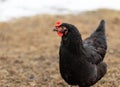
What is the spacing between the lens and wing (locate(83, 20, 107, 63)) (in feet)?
28.4

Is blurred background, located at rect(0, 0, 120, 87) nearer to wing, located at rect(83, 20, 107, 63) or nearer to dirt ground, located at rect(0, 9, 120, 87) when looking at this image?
dirt ground, located at rect(0, 9, 120, 87)

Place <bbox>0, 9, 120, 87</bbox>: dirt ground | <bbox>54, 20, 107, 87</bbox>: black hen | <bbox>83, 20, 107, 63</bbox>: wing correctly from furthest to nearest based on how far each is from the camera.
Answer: <bbox>0, 9, 120, 87</bbox>: dirt ground, <bbox>83, 20, 107, 63</bbox>: wing, <bbox>54, 20, 107, 87</bbox>: black hen

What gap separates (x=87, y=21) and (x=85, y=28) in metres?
1.18

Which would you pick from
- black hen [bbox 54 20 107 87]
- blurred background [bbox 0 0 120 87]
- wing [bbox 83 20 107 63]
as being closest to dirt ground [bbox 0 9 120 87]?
blurred background [bbox 0 0 120 87]

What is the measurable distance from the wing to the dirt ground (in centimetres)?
94

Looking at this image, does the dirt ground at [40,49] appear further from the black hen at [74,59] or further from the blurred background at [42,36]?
the black hen at [74,59]

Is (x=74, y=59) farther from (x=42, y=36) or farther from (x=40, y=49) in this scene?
(x=42, y=36)

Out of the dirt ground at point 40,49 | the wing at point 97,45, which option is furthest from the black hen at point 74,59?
the dirt ground at point 40,49

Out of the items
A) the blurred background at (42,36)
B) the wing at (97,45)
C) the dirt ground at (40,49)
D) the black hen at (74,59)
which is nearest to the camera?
the black hen at (74,59)

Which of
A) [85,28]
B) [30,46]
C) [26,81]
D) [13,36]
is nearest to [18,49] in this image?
[30,46]

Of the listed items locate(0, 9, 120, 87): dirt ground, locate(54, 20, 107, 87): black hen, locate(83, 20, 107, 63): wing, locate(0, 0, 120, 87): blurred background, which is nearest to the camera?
locate(54, 20, 107, 87): black hen

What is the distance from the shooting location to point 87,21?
1792 centimetres

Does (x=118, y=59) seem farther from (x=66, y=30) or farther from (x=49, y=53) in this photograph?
(x=66, y=30)

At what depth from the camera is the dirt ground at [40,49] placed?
10.4 metres
